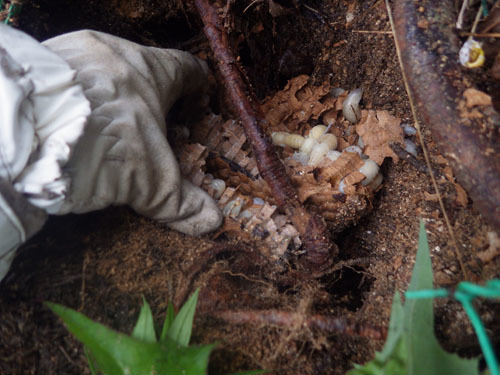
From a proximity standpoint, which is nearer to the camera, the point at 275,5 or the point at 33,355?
the point at 33,355

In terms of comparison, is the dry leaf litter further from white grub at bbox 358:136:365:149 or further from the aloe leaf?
the aloe leaf

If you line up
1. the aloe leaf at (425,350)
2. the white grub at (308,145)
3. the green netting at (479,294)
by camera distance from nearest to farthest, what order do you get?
the green netting at (479,294) → the aloe leaf at (425,350) → the white grub at (308,145)

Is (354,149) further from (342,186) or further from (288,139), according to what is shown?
(288,139)

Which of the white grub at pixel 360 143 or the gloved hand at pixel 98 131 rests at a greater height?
the gloved hand at pixel 98 131

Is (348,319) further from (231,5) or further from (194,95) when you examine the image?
(231,5)

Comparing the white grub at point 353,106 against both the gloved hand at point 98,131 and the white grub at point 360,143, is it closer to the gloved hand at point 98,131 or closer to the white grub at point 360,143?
the white grub at point 360,143

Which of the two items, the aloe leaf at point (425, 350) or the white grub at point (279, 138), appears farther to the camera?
the white grub at point (279, 138)

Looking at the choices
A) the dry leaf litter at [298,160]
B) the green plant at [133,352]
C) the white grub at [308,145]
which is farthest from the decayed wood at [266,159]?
the green plant at [133,352]

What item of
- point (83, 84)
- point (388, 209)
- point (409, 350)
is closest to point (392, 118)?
point (388, 209)
